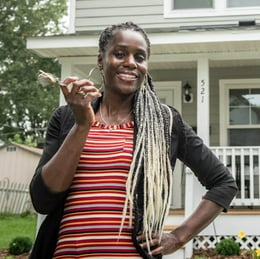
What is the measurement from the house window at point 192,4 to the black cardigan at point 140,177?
703 centimetres

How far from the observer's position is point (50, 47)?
748 centimetres

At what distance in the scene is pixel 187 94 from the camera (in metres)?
8.84

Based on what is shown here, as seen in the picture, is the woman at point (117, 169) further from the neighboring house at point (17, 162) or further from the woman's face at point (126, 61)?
the neighboring house at point (17, 162)

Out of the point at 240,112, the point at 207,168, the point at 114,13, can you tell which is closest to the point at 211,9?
the point at 114,13

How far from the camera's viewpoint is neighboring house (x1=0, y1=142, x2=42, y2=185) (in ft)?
64.3

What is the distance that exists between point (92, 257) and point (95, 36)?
6.04 metres

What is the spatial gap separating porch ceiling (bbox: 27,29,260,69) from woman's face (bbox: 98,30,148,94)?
17.9ft

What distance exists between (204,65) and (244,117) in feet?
5.30

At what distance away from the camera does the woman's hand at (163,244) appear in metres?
1.55

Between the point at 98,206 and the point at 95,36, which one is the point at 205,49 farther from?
the point at 98,206

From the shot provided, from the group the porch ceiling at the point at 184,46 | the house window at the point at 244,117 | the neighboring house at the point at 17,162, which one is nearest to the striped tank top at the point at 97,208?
the porch ceiling at the point at 184,46

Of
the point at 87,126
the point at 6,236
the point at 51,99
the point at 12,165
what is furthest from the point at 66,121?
the point at 12,165

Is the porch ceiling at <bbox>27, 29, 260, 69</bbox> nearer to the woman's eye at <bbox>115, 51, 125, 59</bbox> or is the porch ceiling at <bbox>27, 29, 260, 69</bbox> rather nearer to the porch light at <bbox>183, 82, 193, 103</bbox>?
the porch light at <bbox>183, 82, 193, 103</bbox>

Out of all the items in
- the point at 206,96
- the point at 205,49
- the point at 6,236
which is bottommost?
the point at 6,236
